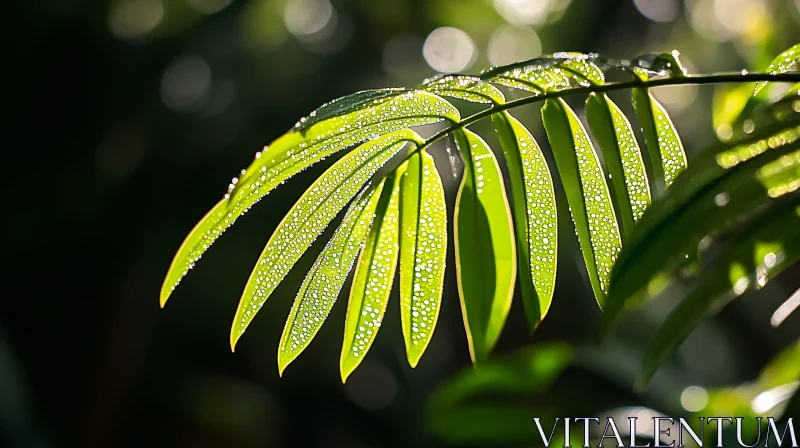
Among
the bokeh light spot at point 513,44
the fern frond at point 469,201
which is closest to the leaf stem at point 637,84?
the fern frond at point 469,201

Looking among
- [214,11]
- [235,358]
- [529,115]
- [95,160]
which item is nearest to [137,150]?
[95,160]

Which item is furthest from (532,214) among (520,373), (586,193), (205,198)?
(205,198)

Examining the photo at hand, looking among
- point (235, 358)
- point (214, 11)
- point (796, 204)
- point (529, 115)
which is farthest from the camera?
point (235, 358)

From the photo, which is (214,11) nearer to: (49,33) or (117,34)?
(117,34)

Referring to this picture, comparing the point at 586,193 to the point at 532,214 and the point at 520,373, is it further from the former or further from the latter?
the point at 520,373

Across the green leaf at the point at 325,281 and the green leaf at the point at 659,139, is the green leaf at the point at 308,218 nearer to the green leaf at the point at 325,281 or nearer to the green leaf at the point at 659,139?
the green leaf at the point at 325,281
